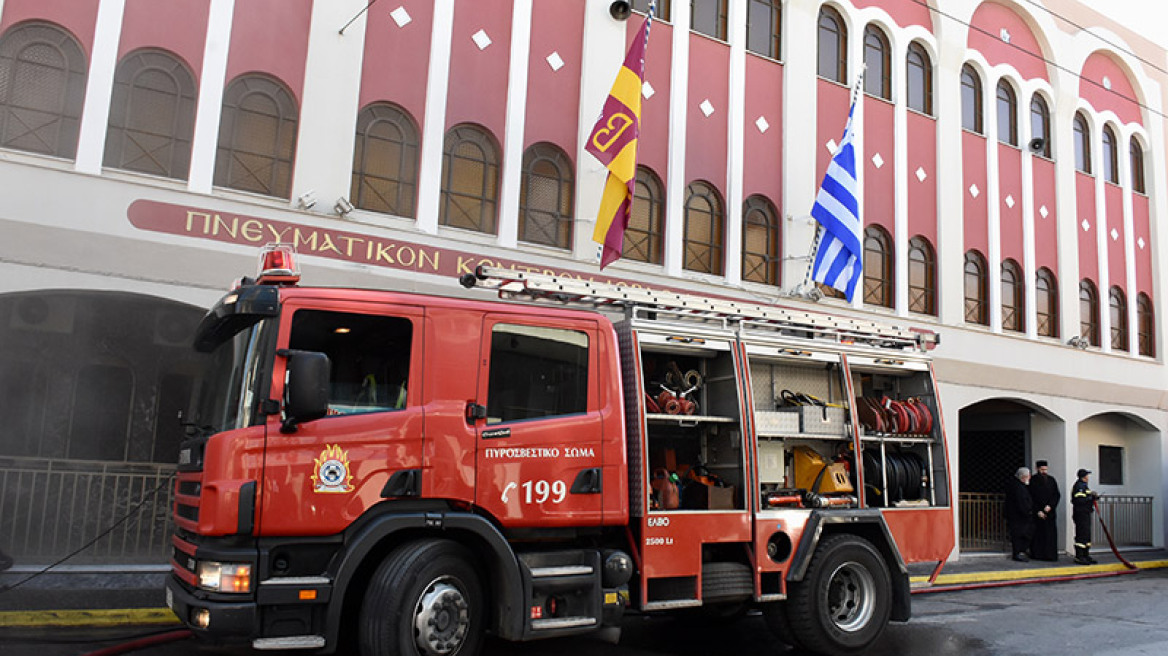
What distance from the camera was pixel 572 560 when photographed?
667 centimetres

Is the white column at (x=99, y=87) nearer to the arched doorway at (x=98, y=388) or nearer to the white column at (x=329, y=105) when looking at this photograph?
the white column at (x=329, y=105)

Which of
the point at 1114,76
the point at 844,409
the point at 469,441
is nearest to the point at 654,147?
the point at 844,409

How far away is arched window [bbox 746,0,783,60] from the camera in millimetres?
15492

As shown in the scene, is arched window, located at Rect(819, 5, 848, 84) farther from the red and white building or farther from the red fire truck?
the red fire truck

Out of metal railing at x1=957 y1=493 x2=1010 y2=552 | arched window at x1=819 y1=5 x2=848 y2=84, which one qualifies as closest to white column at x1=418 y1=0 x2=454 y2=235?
arched window at x1=819 y1=5 x2=848 y2=84

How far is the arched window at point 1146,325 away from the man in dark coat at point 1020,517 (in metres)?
7.65

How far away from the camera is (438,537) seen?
614cm

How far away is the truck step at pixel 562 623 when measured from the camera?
20.7 feet

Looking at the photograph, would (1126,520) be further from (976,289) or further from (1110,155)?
(1110,155)

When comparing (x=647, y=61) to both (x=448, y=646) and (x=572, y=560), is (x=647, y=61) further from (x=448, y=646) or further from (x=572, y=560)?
(x=448, y=646)

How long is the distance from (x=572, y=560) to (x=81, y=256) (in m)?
6.80

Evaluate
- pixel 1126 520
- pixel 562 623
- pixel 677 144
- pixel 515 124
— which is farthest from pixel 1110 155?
pixel 562 623

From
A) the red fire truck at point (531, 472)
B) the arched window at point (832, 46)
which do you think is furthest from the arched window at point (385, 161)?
the arched window at point (832, 46)

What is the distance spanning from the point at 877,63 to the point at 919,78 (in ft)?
3.89
